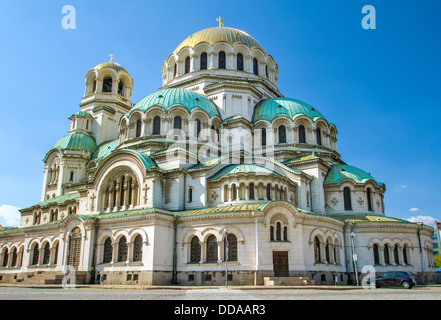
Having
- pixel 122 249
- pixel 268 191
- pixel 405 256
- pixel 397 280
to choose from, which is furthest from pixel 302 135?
pixel 122 249

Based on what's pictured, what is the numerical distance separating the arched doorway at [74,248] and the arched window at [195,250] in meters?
9.04

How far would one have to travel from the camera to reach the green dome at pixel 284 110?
3897 centimetres

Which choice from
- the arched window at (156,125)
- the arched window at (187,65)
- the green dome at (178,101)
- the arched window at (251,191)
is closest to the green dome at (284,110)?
the green dome at (178,101)

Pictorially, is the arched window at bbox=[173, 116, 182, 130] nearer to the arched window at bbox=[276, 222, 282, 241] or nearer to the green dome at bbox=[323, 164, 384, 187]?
the arched window at bbox=[276, 222, 282, 241]

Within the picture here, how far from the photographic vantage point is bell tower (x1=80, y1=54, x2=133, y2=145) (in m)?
47.8

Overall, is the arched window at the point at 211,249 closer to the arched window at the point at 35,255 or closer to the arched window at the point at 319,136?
the arched window at the point at 319,136

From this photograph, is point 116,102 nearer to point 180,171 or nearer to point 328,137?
point 180,171

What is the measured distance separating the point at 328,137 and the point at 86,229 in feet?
79.4

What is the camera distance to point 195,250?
95.1ft

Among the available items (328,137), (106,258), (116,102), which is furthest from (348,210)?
(116,102)

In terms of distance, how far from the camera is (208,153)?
36.3 metres

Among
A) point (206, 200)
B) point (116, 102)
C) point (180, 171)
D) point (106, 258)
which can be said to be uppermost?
point (116, 102)

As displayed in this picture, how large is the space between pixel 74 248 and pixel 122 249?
4.62 metres

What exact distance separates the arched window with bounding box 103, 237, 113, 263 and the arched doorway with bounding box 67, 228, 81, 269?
7.07 ft
